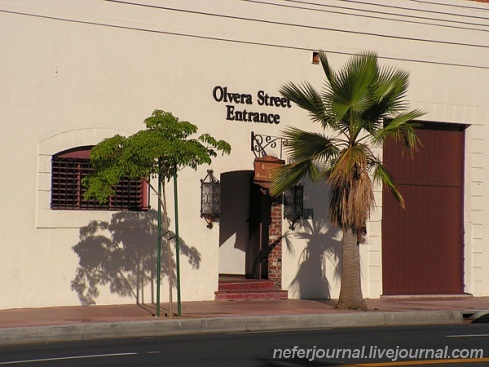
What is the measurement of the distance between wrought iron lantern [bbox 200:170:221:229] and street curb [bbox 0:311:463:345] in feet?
13.5

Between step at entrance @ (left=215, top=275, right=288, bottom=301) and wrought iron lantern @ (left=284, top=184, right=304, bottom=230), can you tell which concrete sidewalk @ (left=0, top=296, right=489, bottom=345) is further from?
wrought iron lantern @ (left=284, top=184, right=304, bottom=230)

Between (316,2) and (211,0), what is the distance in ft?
8.89

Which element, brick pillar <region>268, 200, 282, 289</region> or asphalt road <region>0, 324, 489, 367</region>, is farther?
brick pillar <region>268, 200, 282, 289</region>

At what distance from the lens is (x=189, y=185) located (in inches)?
875

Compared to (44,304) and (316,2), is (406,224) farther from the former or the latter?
(44,304)

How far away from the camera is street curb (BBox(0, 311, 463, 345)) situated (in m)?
16.6

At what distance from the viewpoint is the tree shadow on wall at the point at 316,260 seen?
77.6 feet

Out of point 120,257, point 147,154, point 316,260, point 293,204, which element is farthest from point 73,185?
point 316,260

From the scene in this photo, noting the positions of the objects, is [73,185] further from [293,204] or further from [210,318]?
[293,204]

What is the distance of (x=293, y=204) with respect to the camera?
2358 centimetres

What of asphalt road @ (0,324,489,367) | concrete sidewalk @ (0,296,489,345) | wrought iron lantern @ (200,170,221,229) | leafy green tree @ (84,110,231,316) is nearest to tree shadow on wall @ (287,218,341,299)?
concrete sidewalk @ (0,296,489,345)

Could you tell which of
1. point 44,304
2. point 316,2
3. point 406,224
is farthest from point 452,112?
point 44,304

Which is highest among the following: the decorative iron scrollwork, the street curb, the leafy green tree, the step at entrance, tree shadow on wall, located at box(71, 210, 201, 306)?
the decorative iron scrollwork

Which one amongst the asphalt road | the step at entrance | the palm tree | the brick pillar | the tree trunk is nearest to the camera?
the asphalt road
